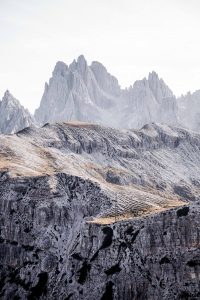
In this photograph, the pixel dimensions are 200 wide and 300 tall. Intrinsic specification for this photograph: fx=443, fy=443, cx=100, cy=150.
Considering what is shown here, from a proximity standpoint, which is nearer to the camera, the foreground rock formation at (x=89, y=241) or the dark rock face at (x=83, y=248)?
the dark rock face at (x=83, y=248)

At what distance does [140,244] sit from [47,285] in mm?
28977

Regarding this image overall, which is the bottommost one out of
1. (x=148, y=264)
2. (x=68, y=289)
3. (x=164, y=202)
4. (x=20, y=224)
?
(x=68, y=289)

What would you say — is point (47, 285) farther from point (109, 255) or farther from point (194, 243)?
point (194, 243)

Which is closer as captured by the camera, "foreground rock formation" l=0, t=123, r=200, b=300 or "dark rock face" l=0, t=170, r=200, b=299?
"dark rock face" l=0, t=170, r=200, b=299

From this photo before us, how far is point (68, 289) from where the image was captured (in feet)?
390

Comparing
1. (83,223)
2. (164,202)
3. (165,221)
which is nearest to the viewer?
(165,221)

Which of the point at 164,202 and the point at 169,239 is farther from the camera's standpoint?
the point at 164,202

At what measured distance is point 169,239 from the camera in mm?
115062

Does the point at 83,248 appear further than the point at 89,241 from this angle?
No

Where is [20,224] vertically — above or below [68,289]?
above

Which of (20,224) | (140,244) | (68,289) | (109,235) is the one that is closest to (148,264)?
(140,244)

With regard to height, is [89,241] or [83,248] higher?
[89,241]

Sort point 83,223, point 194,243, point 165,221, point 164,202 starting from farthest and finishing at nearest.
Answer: point 164,202
point 83,223
point 165,221
point 194,243

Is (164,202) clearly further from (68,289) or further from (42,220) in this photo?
(68,289)
